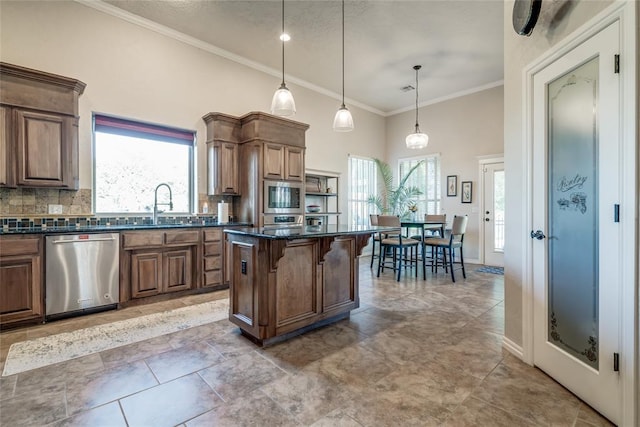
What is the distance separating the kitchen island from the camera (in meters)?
2.43

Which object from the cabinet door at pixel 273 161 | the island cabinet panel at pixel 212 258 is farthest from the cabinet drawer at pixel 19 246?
the cabinet door at pixel 273 161

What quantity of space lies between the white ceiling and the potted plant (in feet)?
6.78

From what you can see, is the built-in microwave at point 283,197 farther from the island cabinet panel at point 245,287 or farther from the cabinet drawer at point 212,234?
the island cabinet panel at point 245,287

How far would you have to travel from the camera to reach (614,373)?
5.17ft

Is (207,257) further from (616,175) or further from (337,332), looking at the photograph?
(616,175)

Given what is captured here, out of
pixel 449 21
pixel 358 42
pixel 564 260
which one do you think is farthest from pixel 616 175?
pixel 358 42

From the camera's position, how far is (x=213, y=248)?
4184 millimetres

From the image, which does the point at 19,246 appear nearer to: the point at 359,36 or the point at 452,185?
the point at 359,36

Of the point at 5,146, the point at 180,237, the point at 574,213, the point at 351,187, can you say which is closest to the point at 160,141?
the point at 180,237

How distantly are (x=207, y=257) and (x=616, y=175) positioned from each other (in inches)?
162

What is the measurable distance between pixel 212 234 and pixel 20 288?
1941 millimetres

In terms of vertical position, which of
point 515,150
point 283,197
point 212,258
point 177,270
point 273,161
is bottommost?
point 177,270

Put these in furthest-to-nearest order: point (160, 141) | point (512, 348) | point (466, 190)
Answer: point (466, 190), point (160, 141), point (512, 348)

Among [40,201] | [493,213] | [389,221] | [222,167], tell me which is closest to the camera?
[40,201]
